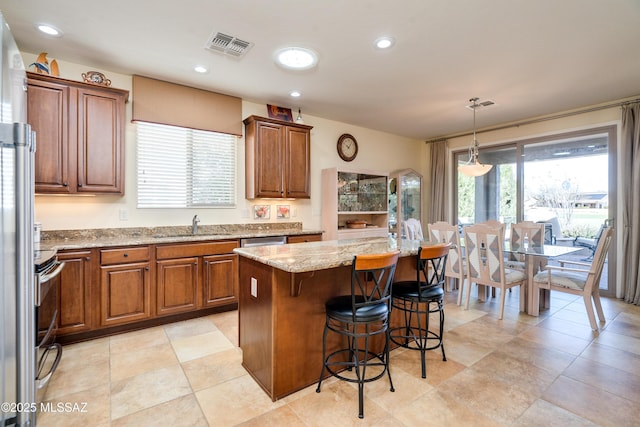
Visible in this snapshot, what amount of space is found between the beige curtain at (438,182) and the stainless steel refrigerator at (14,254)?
6164 mm

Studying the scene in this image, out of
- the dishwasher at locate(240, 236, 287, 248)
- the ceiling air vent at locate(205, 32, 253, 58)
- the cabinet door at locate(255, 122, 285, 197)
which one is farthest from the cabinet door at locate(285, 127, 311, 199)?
the ceiling air vent at locate(205, 32, 253, 58)

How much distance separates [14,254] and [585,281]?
15.3 ft

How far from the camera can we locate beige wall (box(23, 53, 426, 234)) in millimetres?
3170

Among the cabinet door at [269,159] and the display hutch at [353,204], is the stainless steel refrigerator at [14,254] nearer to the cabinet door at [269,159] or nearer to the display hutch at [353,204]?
the cabinet door at [269,159]

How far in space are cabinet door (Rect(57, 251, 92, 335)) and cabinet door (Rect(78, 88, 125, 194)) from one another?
28.4 inches

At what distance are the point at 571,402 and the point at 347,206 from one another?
11.6 ft

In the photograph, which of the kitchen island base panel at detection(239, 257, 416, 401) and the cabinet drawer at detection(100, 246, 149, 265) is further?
the cabinet drawer at detection(100, 246, 149, 265)

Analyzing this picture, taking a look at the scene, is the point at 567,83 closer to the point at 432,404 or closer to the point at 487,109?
the point at 487,109

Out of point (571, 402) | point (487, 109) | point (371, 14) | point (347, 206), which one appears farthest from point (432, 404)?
point (487, 109)

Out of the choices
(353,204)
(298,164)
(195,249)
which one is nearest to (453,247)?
(353,204)

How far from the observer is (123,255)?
3.02 meters

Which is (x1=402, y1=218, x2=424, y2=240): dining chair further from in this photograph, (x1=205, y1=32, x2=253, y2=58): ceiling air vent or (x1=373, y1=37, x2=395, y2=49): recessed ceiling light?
(x1=205, y1=32, x2=253, y2=58): ceiling air vent

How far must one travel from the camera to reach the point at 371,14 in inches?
93.1

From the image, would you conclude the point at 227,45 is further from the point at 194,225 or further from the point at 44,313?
the point at 44,313
